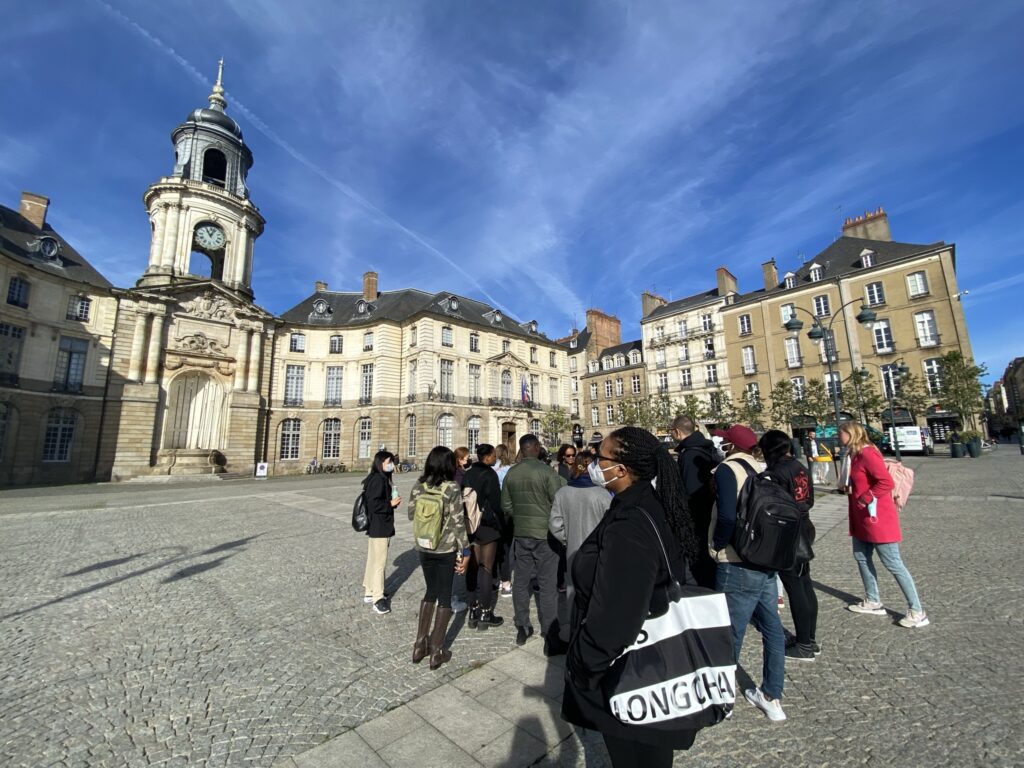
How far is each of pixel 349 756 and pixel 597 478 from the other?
3.04 meters

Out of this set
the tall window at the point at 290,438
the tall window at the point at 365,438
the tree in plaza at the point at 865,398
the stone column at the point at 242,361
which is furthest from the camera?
the tall window at the point at 365,438

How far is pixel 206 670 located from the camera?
3.69 metres

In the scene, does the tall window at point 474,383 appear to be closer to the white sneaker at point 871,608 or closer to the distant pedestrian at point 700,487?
the white sneaker at point 871,608

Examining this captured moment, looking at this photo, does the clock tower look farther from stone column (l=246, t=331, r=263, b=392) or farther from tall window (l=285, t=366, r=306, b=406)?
tall window (l=285, t=366, r=306, b=406)

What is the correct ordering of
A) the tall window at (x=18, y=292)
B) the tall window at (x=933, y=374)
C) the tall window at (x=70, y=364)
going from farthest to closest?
the tall window at (x=933, y=374) → the tall window at (x=70, y=364) → the tall window at (x=18, y=292)

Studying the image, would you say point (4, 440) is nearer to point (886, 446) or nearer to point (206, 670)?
point (206, 670)

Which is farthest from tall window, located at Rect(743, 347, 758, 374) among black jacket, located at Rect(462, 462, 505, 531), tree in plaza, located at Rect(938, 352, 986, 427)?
black jacket, located at Rect(462, 462, 505, 531)

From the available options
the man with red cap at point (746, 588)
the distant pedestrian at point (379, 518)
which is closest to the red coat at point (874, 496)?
the man with red cap at point (746, 588)

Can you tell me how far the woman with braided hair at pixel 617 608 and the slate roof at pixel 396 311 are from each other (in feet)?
108

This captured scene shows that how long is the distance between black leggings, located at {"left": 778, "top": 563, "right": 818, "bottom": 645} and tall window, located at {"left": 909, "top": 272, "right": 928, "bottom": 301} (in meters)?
35.6

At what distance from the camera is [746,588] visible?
302cm

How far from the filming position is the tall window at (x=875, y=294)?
30453 millimetres

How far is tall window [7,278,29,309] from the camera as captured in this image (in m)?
22.6

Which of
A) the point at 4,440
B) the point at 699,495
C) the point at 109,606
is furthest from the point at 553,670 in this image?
the point at 4,440
